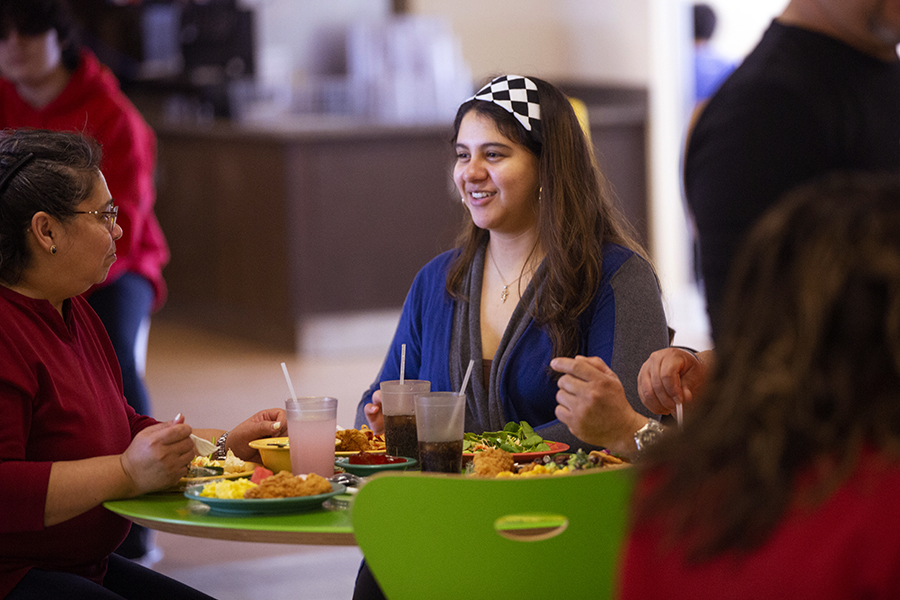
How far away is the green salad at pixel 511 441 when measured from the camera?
182cm

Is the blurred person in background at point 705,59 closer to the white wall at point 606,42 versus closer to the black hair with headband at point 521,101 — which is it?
the white wall at point 606,42

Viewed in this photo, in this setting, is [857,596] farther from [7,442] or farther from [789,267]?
[7,442]

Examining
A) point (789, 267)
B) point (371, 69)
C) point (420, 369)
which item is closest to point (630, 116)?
point (371, 69)

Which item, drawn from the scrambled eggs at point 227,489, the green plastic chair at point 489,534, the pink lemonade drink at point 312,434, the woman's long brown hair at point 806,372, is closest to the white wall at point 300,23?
the pink lemonade drink at point 312,434

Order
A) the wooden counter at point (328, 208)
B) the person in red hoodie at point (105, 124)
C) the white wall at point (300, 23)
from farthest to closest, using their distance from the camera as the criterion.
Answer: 1. the white wall at point (300, 23)
2. the wooden counter at point (328, 208)
3. the person in red hoodie at point (105, 124)

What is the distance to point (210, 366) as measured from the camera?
629 cm

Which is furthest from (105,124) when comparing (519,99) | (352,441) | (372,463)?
(372,463)

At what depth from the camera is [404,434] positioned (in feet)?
5.99

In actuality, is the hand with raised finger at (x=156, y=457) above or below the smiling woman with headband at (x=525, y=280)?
below

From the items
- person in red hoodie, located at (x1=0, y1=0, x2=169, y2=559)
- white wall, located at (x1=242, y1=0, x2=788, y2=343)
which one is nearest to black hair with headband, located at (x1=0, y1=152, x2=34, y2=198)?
person in red hoodie, located at (x1=0, y1=0, x2=169, y2=559)

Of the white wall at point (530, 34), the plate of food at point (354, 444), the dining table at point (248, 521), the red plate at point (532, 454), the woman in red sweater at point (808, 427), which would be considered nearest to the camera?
the woman in red sweater at point (808, 427)

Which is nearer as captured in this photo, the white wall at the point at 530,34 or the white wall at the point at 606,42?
the white wall at the point at 606,42

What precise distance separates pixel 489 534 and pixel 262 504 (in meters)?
0.34

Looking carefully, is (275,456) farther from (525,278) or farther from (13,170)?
(525,278)
